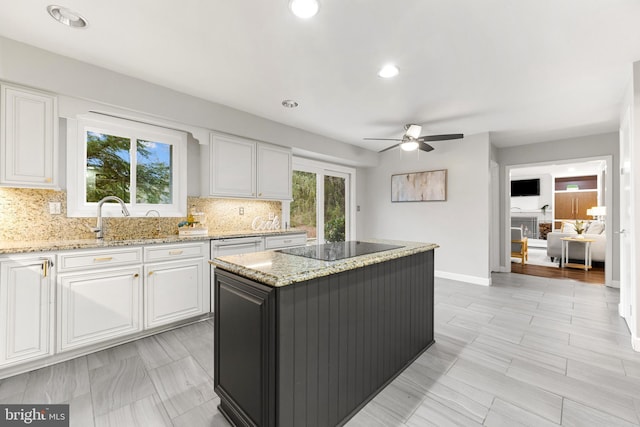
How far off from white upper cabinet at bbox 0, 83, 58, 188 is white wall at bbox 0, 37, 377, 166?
0.12m

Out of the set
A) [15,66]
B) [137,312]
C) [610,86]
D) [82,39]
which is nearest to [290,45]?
[82,39]

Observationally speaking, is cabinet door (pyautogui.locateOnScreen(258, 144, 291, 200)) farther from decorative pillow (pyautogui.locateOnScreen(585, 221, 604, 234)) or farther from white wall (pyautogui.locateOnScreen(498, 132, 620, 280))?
decorative pillow (pyautogui.locateOnScreen(585, 221, 604, 234))

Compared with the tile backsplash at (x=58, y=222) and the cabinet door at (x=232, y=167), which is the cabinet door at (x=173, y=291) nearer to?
the tile backsplash at (x=58, y=222)

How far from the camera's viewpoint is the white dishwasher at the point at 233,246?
310 centimetres

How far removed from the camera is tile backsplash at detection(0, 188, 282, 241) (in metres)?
2.37

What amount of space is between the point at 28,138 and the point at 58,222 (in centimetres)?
77

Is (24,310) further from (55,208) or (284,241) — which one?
(284,241)

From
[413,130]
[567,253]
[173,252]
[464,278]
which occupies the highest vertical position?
[413,130]

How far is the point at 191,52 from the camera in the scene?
7.39ft

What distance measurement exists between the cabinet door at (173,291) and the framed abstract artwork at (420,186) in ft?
13.1

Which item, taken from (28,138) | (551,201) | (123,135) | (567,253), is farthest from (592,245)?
(28,138)

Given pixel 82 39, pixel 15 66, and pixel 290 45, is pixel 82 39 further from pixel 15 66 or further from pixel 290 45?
pixel 290 45

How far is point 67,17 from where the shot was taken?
1872mm

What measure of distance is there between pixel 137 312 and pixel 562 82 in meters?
4.63
